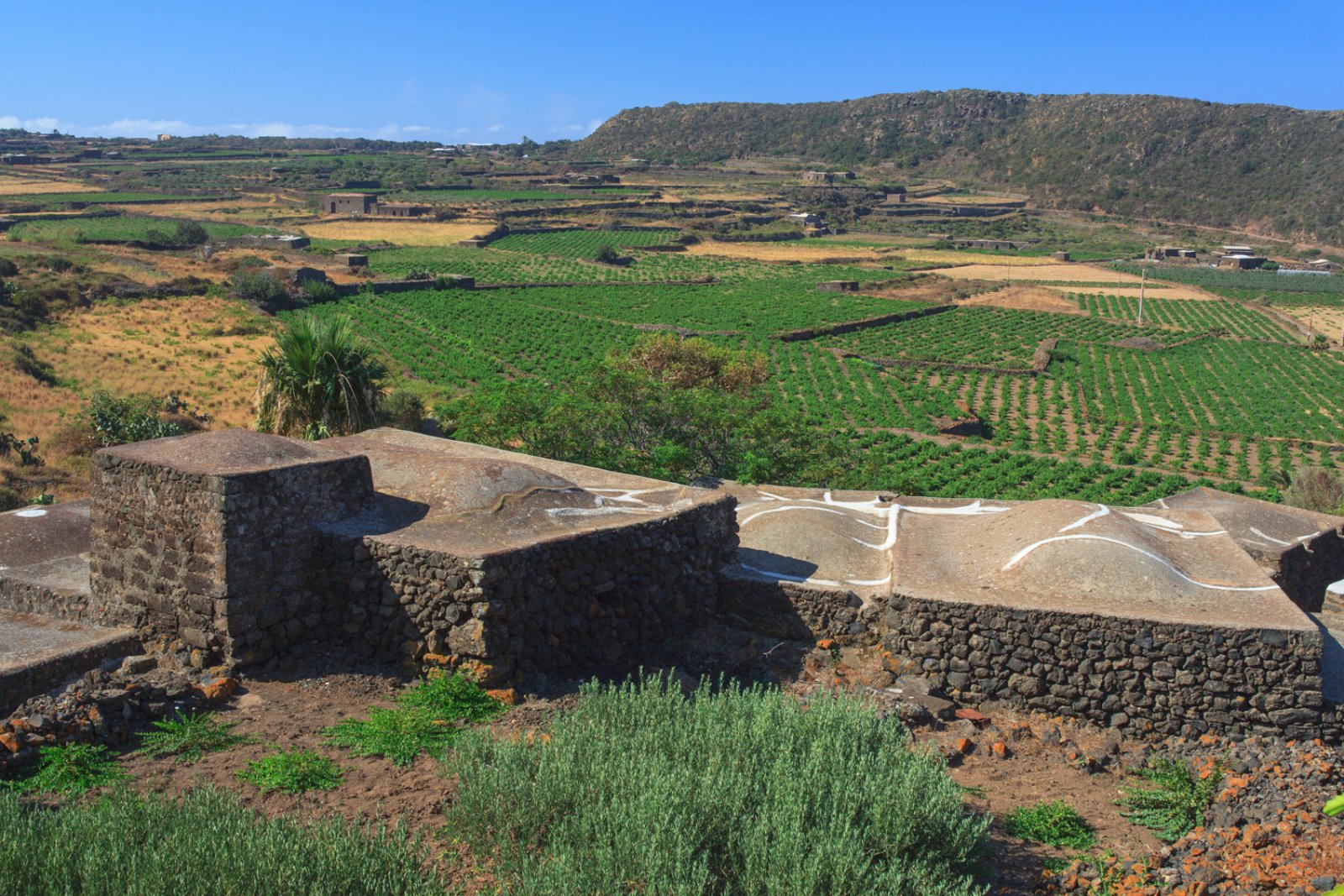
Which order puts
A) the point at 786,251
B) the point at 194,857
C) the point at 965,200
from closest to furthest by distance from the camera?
1. the point at 194,857
2. the point at 786,251
3. the point at 965,200

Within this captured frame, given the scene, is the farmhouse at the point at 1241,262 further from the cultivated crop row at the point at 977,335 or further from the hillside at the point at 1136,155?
the cultivated crop row at the point at 977,335

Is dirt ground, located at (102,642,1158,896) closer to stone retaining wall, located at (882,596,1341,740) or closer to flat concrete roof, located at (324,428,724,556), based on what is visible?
stone retaining wall, located at (882,596,1341,740)

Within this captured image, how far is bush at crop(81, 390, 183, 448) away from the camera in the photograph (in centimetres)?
2483

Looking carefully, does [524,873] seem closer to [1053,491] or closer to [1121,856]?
[1121,856]

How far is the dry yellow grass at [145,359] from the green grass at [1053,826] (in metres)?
25.7

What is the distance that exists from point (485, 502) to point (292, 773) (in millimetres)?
3599

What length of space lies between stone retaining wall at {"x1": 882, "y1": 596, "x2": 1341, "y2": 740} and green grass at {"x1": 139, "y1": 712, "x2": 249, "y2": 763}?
547 cm

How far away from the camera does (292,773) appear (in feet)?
22.2

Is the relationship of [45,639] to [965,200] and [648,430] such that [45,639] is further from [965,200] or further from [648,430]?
[965,200]

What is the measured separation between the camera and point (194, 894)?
475 cm

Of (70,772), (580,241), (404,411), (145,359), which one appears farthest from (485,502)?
(580,241)

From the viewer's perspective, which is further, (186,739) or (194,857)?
(186,739)

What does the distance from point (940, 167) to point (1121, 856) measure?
596ft

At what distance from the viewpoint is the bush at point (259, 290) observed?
54.2 metres
